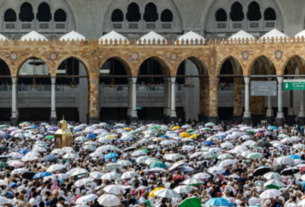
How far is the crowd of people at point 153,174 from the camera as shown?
71.5 ft

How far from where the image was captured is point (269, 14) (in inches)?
2655

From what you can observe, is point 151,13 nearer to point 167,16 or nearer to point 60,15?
point 167,16

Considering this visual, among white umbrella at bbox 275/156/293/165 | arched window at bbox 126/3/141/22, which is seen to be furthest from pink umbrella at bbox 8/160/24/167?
arched window at bbox 126/3/141/22

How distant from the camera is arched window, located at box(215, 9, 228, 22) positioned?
221 ft

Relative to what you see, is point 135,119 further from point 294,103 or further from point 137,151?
point 137,151

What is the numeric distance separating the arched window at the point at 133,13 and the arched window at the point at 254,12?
440 inches

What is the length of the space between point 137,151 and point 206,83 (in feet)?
100

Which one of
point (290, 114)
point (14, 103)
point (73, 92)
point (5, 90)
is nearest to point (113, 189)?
point (14, 103)

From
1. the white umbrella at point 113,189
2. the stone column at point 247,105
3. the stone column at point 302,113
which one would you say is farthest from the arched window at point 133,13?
the white umbrella at point 113,189

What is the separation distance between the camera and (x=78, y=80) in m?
66.2

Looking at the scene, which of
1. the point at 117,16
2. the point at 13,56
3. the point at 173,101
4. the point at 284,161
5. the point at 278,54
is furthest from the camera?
the point at 117,16

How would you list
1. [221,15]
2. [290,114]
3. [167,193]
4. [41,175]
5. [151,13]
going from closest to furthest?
[167,193] < [41,175] < [290,114] < [151,13] < [221,15]

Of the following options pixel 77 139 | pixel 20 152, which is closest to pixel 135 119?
pixel 77 139

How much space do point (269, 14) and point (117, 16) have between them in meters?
15.4
